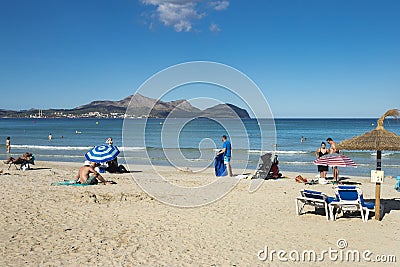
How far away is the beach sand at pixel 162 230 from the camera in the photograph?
19.7 feet

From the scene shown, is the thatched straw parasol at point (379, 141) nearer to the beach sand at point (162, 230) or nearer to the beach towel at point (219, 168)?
the beach sand at point (162, 230)

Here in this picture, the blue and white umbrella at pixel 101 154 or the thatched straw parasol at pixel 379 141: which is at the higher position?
the thatched straw parasol at pixel 379 141

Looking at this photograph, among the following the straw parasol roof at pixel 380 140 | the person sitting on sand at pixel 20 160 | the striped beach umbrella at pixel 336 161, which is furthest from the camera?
the person sitting on sand at pixel 20 160

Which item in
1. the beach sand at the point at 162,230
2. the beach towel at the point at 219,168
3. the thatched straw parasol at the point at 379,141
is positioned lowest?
the beach sand at the point at 162,230

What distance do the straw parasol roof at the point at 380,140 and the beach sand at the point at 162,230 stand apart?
1.57 meters

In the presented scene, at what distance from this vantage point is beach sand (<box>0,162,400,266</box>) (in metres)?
6.02

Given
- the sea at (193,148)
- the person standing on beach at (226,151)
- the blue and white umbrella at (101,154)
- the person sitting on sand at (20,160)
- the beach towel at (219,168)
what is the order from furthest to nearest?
the sea at (193,148), the person sitting on sand at (20,160), the beach towel at (219,168), the person standing on beach at (226,151), the blue and white umbrella at (101,154)

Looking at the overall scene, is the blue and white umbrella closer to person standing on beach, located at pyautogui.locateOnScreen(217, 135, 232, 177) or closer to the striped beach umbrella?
person standing on beach, located at pyautogui.locateOnScreen(217, 135, 232, 177)

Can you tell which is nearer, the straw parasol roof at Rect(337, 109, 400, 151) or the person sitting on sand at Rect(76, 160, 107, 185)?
the straw parasol roof at Rect(337, 109, 400, 151)

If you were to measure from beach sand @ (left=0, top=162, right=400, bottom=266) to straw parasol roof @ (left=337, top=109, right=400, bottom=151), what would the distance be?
5.16 ft

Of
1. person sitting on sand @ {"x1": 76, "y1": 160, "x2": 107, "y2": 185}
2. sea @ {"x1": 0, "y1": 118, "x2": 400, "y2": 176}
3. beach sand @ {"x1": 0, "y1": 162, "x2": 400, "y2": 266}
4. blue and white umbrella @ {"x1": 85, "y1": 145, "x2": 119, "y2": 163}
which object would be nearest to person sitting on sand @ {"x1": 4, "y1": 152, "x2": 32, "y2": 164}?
blue and white umbrella @ {"x1": 85, "y1": 145, "x2": 119, "y2": 163}

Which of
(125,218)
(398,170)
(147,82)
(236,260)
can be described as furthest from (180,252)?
(398,170)

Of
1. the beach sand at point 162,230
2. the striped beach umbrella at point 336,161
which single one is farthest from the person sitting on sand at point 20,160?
the striped beach umbrella at point 336,161

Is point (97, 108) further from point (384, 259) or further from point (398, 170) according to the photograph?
point (384, 259)
